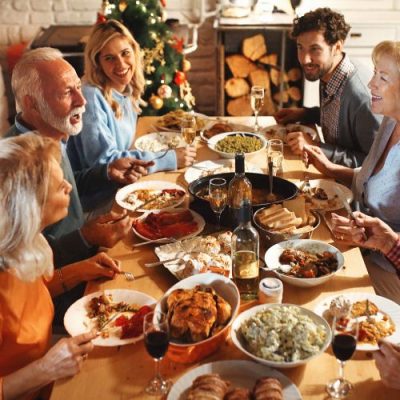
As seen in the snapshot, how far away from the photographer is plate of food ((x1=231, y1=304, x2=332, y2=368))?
1.37 metres

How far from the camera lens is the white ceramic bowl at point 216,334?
1.41m

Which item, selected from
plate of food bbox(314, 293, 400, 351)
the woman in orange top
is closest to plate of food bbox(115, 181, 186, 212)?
the woman in orange top

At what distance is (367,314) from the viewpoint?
61.8 inches

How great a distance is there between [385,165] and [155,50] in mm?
2089

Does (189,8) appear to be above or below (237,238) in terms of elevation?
above

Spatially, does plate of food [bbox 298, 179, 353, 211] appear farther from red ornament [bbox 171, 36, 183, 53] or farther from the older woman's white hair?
red ornament [bbox 171, 36, 183, 53]

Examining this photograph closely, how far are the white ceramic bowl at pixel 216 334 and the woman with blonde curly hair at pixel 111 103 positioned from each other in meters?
1.07

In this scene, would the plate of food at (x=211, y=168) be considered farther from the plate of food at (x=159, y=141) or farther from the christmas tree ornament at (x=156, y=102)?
the christmas tree ornament at (x=156, y=102)

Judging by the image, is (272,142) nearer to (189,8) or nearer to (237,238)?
(237,238)

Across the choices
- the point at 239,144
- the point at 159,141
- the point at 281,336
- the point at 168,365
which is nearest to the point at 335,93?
the point at 239,144

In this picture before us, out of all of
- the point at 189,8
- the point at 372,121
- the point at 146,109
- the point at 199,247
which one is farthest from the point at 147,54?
the point at 199,247

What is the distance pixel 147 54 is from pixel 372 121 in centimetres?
171

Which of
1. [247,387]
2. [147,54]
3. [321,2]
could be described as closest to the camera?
[247,387]

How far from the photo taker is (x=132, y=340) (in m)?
1.51
